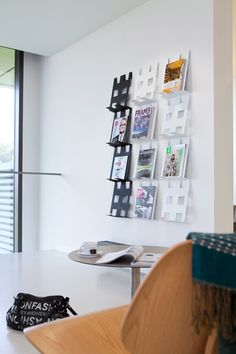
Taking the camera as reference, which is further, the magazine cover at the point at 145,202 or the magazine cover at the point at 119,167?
the magazine cover at the point at 119,167

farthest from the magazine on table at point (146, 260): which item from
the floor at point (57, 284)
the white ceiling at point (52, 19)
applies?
the white ceiling at point (52, 19)

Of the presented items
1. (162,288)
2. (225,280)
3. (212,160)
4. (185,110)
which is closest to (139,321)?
(162,288)

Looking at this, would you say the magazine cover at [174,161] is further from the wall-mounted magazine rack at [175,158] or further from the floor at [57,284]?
the floor at [57,284]

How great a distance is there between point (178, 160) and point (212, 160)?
1.09 feet

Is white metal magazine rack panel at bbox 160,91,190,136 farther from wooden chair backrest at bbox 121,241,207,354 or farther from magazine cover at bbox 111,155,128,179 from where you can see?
wooden chair backrest at bbox 121,241,207,354

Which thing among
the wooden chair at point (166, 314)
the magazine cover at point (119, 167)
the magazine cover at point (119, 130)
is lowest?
the wooden chair at point (166, 314)

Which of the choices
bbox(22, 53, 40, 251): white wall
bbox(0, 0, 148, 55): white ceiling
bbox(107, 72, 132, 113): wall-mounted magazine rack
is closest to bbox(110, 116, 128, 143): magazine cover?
bbox(107, 72, 132, 113): wall-mounted magazine rack

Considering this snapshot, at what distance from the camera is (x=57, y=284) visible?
3.11 meters

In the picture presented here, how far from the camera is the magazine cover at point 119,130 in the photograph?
3650 millimetres

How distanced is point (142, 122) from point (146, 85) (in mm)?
366

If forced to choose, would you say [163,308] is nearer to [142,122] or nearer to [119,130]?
[142,122]

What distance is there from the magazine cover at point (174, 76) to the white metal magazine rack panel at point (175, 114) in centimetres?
9

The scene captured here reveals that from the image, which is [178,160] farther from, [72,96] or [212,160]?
[72,96]

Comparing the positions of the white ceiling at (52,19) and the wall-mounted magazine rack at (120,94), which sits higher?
the white ceiling at (52,19)
